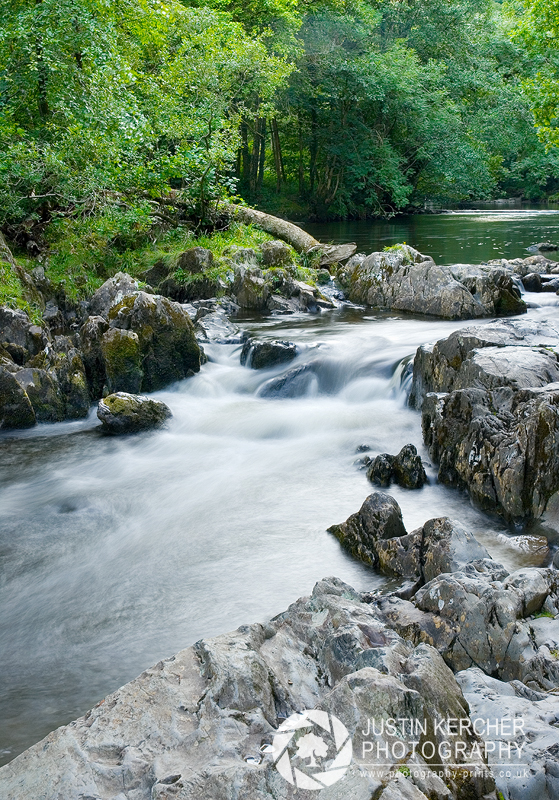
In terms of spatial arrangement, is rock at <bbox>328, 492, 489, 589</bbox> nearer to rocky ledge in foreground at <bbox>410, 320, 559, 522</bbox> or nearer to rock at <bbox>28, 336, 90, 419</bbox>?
rocky ledge in foreground at <bbox>410, 320, 559, 522</bbox>

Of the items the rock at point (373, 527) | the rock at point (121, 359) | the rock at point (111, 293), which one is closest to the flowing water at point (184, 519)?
the rock at point (373, 527)

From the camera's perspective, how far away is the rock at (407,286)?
41.4 ft

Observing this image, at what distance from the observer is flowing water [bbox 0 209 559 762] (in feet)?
14.2

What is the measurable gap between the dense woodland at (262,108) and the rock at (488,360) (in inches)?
321

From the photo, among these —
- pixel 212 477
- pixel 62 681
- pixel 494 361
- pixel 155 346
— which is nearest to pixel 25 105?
pixel 155 346

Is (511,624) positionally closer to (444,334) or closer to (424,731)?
(424,731)

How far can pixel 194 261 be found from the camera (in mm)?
14375

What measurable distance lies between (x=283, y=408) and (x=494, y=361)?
3.64 meters

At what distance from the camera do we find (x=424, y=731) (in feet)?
7.38

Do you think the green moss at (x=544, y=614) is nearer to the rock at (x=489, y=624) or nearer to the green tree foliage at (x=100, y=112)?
the rock at (x=489, y=624)

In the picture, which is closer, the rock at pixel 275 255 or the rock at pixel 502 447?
the rock at pixel 502 447

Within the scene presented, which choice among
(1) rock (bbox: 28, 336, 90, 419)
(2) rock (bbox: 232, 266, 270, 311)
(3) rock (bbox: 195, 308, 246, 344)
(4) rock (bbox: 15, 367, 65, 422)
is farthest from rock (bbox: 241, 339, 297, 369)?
(2) rock (bbox: 232, 266, 270, 311)

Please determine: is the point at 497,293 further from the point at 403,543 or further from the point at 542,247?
the point at 403,543

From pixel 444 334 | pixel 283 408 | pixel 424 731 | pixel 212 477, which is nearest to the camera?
pixel 424 731
